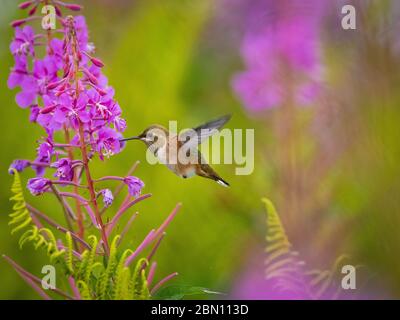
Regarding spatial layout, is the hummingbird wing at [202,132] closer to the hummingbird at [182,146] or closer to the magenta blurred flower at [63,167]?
the hummingbird at [182,146]

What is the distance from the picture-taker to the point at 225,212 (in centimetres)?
174

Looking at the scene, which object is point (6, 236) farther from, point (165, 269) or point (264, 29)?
point (264, 29)

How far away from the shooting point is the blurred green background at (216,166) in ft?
4.87

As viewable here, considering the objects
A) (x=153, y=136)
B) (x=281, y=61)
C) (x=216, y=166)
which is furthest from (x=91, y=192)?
(x=216, y=166)

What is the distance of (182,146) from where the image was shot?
1234mm

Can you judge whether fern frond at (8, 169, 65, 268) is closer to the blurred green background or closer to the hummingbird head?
the hummingbird head

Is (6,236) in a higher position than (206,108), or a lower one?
lower

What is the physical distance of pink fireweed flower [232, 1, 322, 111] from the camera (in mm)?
1720

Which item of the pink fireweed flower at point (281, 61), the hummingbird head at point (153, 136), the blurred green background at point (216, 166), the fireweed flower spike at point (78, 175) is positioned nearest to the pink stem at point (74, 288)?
the fireweed flower spike at point (78, 175)

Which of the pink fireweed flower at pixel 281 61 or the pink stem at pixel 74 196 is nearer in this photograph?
the pink stem at pixel 74 196

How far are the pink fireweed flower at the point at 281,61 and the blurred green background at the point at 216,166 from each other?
74 millimetres

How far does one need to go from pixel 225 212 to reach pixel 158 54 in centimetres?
49
